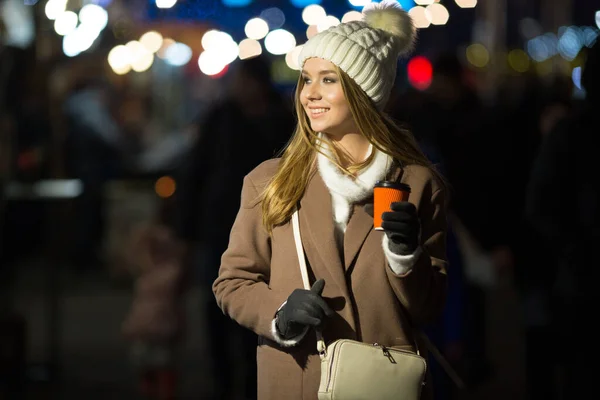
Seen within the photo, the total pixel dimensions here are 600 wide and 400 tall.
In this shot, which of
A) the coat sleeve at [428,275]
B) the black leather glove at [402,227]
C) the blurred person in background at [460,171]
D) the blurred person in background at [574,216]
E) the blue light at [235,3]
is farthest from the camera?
the blue light at [235,3]

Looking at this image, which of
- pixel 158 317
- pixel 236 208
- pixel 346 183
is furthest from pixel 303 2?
pixel 346 183

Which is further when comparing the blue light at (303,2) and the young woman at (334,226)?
the blue light at (303,2)

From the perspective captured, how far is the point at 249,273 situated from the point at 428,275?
60 centimetres

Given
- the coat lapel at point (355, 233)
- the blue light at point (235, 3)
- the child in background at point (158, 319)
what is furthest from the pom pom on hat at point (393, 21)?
the blue light at point (235, 3)

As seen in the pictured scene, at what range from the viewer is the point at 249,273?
13.0 feet

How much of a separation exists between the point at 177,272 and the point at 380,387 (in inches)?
188

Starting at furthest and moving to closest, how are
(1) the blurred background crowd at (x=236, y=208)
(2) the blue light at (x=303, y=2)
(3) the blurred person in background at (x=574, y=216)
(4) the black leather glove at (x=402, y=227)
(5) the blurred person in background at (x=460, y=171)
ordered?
(2) the blue light at (x=303, y=2), (5) the blurred person in background at (x=460, y=171), (1) the blurred background crowd at (x=236, y=208), (3) the blurred person in background at (x=574, y=216), (4) the black leather glove at (x=402, y=227)

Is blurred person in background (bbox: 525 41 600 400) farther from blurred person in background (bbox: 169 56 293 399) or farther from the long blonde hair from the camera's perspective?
the long blonde hair

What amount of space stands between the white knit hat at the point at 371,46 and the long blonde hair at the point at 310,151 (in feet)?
0.14

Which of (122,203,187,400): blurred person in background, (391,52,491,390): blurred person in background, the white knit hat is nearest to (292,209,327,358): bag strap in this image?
the white knit hat

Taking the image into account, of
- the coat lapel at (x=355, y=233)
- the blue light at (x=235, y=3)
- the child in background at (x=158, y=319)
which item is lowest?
the child in background at (x=158, y=319)

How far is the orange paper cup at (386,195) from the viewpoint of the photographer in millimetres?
3584

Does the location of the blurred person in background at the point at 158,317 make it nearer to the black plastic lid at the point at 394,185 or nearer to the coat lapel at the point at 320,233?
the coat lapel at the point at 320,233

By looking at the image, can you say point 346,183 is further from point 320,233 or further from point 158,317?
point 158,317
